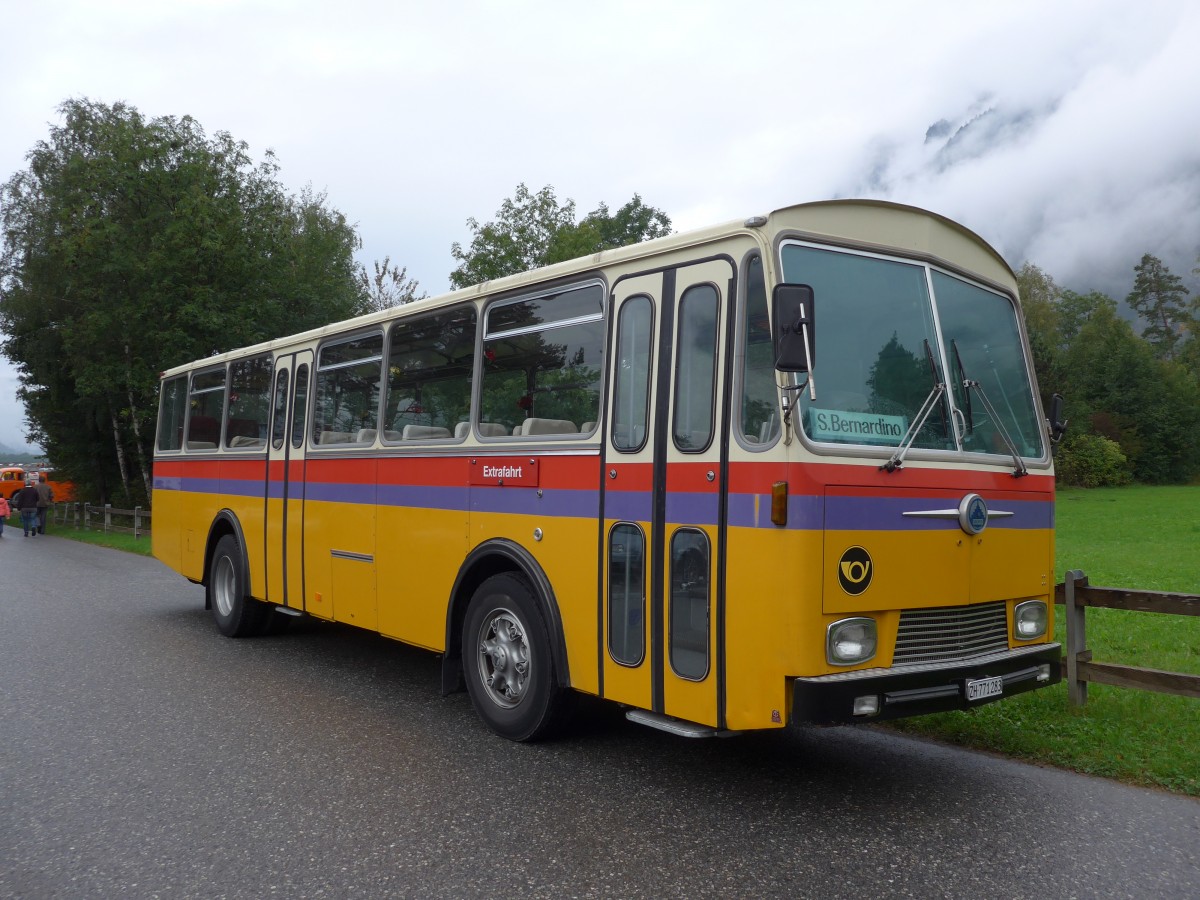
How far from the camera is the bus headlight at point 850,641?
4.59 meters

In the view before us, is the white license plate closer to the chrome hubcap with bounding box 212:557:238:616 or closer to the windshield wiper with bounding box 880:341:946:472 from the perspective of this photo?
the windshield wiper with bounding box 880:341:946:472

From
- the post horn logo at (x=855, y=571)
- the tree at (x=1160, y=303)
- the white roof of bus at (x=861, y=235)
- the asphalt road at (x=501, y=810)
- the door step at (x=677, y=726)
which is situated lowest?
the asphalt road at (x=501, y=810)

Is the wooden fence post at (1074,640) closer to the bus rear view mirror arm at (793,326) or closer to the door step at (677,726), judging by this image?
the door step at (677,726)

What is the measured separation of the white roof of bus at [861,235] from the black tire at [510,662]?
2.00 metres

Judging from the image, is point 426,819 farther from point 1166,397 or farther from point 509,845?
point 1166,397

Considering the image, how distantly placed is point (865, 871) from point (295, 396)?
6.70 m

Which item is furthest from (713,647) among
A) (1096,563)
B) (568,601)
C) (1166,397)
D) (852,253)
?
(1166,397)

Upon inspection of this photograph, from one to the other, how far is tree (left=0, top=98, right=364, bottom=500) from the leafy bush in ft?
145

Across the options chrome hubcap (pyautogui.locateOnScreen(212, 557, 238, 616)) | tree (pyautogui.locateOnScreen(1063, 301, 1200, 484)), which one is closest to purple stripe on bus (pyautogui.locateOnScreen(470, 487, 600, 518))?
chrome hubcap (pyautogui.locateOnScreen(212, 557, 238, 616))

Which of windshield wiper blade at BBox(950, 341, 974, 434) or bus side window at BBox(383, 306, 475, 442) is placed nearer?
windshield wiper blade at BBox(950, 341, 974, 434)

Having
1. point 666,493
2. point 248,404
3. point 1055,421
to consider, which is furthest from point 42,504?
point 1055,421

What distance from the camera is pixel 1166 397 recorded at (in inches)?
2771

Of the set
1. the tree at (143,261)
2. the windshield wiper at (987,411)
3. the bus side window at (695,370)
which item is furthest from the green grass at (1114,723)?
the tree at (143,261)

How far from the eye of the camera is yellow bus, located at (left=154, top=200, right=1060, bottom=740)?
15.2ft
